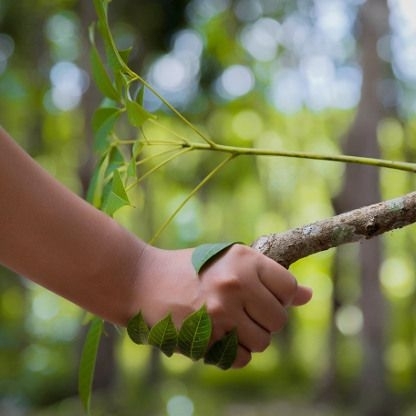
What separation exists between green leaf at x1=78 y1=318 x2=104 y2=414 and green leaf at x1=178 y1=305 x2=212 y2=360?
0.37 ft

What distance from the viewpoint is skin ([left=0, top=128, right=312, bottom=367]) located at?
1.84 ft

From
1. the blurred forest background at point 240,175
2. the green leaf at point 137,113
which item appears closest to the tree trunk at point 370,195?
the blurred forest background at point 240,175

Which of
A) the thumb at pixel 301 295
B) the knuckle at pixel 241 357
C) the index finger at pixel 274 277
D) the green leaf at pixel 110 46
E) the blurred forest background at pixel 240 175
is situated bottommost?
the blurred forest background at pixel 240 175

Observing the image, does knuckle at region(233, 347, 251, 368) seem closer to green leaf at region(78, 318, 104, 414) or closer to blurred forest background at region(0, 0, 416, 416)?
green leaf at region(78, 318, 104, 414)

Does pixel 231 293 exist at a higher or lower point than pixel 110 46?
Answer: lower

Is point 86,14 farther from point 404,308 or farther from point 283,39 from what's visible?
point 404,308

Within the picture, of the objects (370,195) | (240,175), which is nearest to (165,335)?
(370,195)

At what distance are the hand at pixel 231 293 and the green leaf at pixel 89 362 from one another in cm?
7

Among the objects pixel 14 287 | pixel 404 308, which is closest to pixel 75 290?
pixel 14 287

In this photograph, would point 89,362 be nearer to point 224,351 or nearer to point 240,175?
point 224,351

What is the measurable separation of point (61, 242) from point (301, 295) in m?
0.18

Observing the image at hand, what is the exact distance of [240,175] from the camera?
6.17 meters

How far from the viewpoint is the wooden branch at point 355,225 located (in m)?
0.54

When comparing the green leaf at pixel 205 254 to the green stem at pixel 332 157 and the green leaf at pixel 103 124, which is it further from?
the green leaf at pixel 103 124
